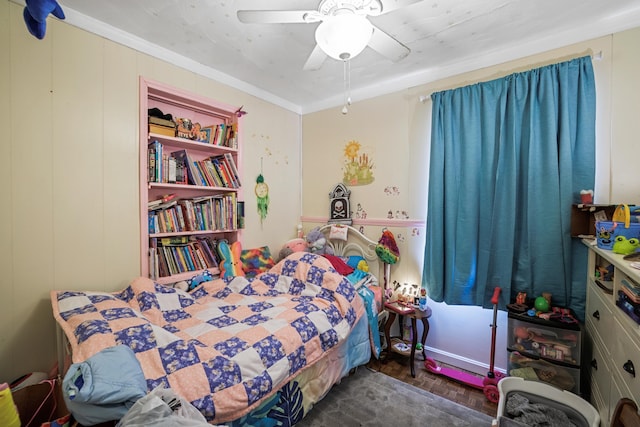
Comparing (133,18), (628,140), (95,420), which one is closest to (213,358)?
(95,420)

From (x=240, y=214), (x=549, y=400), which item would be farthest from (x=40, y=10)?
(x=549, y=400)

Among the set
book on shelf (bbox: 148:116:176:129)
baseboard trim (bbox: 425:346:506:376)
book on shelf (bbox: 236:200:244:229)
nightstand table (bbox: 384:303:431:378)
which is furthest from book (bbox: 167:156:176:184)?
baseboard trim (bbox: 425:346:506:376)

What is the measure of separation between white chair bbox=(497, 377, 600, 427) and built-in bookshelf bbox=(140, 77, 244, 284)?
7.42 ft

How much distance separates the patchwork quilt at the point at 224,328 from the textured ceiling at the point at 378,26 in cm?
175

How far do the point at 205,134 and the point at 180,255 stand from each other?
109 centimetres

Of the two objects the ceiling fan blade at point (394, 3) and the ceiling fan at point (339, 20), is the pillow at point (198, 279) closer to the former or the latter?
the ceiling fan at point (339, 20)

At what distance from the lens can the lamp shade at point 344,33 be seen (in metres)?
1.30

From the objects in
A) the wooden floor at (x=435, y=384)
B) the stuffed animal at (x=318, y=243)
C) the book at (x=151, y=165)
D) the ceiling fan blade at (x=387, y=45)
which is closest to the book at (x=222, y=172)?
the book at (x=151, y=165)

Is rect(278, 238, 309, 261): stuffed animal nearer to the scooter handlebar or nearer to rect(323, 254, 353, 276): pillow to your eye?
rect(323, 254, 353, 276): pillow

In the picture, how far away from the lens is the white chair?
1424 mm

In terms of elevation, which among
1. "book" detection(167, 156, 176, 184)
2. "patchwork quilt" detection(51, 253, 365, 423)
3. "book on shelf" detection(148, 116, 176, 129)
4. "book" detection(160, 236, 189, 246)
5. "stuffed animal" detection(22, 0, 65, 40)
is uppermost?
"stuffed animal" detection(22, 0, 65, 40)

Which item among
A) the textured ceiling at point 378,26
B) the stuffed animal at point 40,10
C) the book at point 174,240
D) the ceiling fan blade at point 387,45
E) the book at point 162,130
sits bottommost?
the book at point 174,240

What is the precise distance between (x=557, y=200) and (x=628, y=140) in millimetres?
535

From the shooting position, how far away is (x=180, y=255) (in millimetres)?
2297
